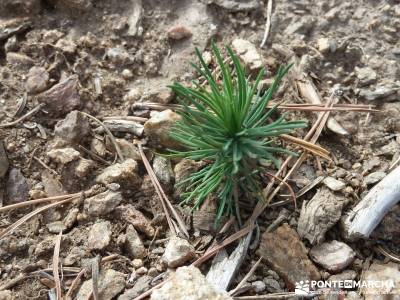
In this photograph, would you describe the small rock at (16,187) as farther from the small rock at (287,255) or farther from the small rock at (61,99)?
the small rock at (287,255)

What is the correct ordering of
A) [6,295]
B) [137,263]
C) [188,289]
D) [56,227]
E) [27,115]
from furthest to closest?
[27,115], [56,227], [137,263], [6,295], [188,289]

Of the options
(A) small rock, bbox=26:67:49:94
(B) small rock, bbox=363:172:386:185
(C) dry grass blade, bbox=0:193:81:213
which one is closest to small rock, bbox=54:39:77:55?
(A) small rock, bbox=26:67:49:94

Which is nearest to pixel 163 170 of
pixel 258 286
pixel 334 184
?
pixel 258 286

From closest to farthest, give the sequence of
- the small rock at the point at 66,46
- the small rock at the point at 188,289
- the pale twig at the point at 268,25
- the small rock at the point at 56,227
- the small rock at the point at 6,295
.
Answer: the small rock at the point at 188,289 → the small rock at the point at 6,295 → the small rock at the point at 56,227 → the small rock at the point at 66,46 → the pale twig at the point at 268,25

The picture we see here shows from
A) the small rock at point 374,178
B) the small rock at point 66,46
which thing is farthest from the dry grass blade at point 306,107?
the small rock at point 66,46

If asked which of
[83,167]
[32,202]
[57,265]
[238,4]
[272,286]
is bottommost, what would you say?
[272,286]

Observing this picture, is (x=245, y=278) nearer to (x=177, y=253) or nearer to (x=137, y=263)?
(x=177, y=253)
